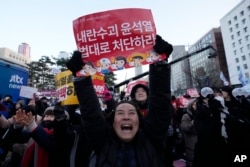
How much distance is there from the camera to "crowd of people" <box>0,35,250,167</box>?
195 cm

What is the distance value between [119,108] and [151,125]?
0.33 m

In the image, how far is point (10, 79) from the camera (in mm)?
7688

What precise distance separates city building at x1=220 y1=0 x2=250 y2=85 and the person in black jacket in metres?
60.6

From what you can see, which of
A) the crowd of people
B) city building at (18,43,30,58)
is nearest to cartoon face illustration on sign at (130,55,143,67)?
the crowd of people

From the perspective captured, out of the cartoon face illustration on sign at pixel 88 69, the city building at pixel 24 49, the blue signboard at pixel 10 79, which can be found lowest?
the cartoon face illustration on sign at pixel 88 69

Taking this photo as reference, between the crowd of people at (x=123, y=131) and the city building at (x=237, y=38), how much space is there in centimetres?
5847

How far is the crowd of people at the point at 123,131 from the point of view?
1.95m

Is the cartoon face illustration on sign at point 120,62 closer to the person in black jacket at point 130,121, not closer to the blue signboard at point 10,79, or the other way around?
the person in black jacket at point 130,121

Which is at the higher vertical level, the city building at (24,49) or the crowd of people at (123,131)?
the city building at (24,49)

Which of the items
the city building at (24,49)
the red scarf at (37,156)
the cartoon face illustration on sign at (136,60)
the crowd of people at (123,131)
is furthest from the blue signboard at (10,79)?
the city building at (24,49)

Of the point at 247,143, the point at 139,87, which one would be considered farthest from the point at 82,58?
the point at 247,143

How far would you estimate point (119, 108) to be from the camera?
2070 mm

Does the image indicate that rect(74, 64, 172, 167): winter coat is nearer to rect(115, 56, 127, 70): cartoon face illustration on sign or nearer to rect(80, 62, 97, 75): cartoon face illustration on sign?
rect(80, 62, 97, 75): cartoon face illustration on sign

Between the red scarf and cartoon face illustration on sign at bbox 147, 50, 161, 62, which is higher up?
cartoon face illustration on sign at bbox 147, 50, 161, 62
